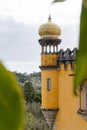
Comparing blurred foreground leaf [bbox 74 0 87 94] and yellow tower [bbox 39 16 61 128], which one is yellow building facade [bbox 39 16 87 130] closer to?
yellow tower [bbox 39 16 61 128]

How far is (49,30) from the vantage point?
224 inches

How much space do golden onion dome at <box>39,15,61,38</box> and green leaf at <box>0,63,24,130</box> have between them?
5457mm

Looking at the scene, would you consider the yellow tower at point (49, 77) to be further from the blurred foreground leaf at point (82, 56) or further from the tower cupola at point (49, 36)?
the blurred foreground leaf at point (82, 56)

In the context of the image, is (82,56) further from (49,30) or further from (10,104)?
(49,30)

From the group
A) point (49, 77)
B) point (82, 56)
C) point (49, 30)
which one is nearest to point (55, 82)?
point (49, 77)

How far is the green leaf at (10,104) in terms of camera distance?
0.08m

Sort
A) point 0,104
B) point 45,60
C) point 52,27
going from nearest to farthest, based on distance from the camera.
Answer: point 0,104, point 52,27, point 45,60

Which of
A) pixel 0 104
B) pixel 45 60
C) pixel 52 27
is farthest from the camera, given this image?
pixel 45 60

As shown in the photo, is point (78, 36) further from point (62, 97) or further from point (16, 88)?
point (62, 97)

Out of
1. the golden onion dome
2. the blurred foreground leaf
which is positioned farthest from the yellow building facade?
the blurred foreground leaf

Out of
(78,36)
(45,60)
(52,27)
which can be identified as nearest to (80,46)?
(78,36)

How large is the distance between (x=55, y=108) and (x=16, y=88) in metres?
6.09

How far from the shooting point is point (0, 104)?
8cm

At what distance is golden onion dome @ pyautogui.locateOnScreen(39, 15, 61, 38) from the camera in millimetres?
5551
